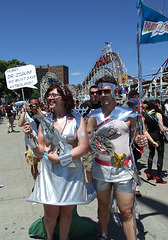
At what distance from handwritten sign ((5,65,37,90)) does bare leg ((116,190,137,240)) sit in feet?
6.43

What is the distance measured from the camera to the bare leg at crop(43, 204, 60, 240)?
199 centimetres

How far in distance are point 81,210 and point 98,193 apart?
3.61ft

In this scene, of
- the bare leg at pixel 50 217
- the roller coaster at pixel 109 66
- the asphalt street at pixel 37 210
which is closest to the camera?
the bare leg at pixel 50 217

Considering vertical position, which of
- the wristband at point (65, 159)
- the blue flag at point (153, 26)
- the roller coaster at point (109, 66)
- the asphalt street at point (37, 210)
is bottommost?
the asphalt street at point (37, 210)

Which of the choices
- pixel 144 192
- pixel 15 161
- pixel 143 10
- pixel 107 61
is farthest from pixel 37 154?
pixel 107 61

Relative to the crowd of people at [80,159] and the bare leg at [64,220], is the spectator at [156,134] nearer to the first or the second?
the crowd of people at [80,159]

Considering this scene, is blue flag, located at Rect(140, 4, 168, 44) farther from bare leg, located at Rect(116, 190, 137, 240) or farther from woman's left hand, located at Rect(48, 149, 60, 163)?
bare leg, located at Rect(116, 190, 137, 240)

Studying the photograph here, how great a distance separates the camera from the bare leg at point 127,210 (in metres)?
2.00

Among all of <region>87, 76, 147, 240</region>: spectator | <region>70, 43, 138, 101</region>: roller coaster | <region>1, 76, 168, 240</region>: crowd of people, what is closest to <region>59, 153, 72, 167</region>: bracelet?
<region>1, 76, 168, 240</region>: crowd of people

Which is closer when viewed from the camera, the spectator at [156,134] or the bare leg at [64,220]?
the bare leg at [64,220]

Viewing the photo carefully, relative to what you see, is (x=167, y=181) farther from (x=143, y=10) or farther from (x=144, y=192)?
(x=143, y=10)

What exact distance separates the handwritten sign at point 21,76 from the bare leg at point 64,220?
178cm

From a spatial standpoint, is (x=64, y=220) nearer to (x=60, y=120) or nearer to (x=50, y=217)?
(x=50, y=217)

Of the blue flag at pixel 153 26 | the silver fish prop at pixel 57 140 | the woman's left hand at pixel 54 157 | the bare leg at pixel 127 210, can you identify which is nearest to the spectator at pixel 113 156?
the bare leg at pixel 127 210
